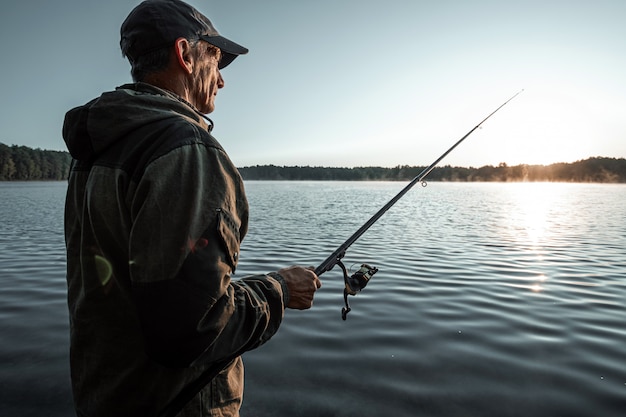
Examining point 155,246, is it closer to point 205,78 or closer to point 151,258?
point 151,258

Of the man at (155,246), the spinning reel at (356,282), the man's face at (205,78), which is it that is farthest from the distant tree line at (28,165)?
the man at (155,246)

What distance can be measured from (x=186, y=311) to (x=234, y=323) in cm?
29

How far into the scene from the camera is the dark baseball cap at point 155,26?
1.86 meters

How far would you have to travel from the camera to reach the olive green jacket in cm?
140

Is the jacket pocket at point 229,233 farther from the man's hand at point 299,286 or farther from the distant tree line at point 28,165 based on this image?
the distant tree line at point 28,165

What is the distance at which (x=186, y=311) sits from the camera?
4.59 ft

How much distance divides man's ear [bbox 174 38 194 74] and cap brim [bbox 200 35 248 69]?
0.35ft

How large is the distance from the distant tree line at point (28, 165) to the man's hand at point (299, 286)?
519 ft

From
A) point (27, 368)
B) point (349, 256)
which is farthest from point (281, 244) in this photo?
point (27, 368)

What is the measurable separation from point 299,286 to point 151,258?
34.3 inches

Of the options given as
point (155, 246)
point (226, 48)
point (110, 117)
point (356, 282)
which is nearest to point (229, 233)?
point (155, 246)

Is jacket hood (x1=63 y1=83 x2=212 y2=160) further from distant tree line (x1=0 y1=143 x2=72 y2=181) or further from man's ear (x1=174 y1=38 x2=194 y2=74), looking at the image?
distant tree line (x1=0 y1=143 x2=72 y2=181)

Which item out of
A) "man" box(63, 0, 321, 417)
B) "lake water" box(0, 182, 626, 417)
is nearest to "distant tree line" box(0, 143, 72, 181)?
"lake water" box(0, 182, 626, 417)

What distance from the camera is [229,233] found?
156cm
